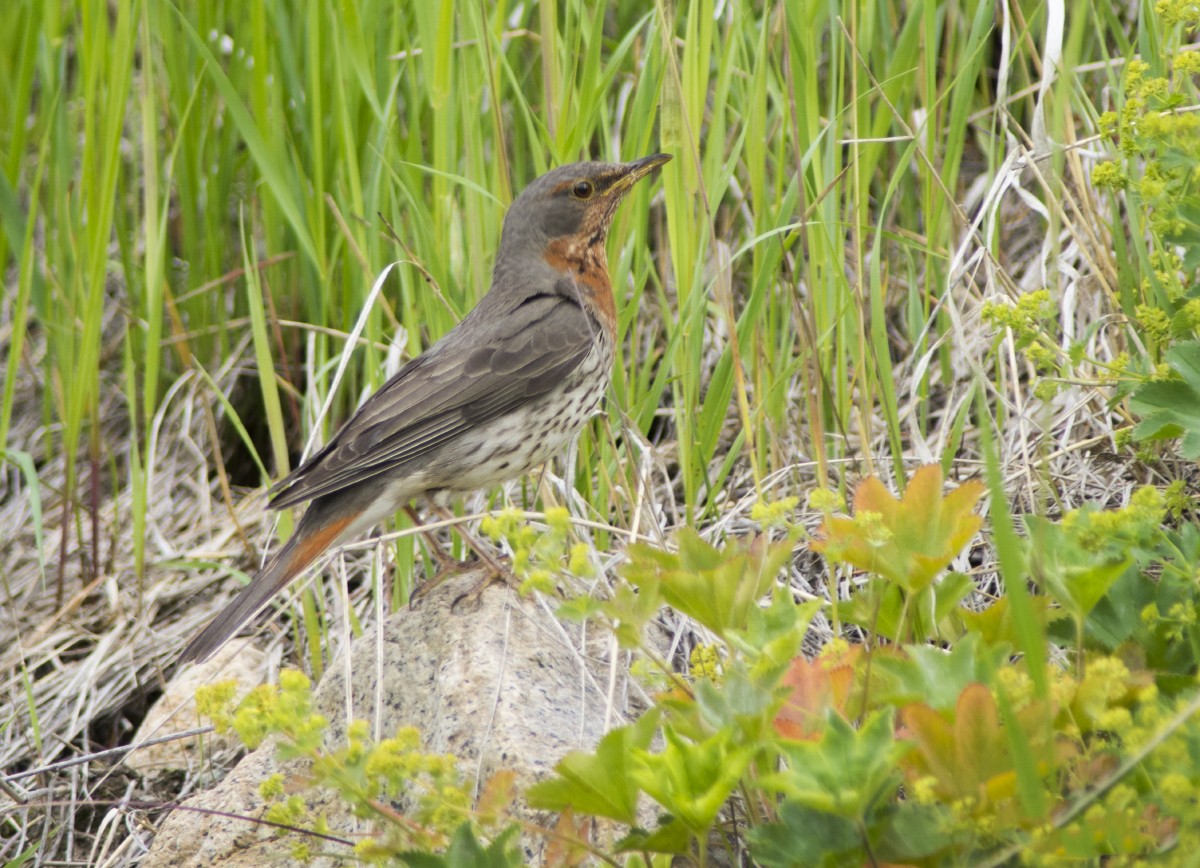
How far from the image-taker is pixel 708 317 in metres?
5.14

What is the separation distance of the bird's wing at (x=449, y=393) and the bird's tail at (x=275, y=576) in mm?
115

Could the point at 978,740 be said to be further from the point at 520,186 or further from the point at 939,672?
the point at 520,186

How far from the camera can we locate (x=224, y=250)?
5.48 metres

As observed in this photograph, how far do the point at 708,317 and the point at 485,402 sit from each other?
1287 millimetres

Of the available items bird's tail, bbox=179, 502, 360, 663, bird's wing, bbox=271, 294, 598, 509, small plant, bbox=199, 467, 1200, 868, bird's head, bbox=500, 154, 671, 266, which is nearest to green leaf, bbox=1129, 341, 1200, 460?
small plant, bbox=199, 467, 1200, 868

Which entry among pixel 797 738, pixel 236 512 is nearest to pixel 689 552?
pixel 797 738

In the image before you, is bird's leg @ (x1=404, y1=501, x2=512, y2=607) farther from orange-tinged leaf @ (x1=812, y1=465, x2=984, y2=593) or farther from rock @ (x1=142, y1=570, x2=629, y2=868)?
orange-tinged leaf @ (x1=812, y1=465, x2=984, y2=593)

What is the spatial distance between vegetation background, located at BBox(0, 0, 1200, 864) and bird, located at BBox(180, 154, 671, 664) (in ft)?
0.47

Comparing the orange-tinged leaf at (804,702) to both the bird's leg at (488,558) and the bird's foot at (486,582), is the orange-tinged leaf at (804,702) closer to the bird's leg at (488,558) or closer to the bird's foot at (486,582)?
the bird's foot at (486,582)

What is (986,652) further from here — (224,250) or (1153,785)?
(224,250)

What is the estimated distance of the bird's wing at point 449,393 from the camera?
158 inches

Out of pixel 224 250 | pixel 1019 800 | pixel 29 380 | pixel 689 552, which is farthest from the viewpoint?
pixel 29 380

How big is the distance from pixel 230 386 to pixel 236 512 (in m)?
0.60

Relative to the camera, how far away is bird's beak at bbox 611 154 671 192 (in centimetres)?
414
